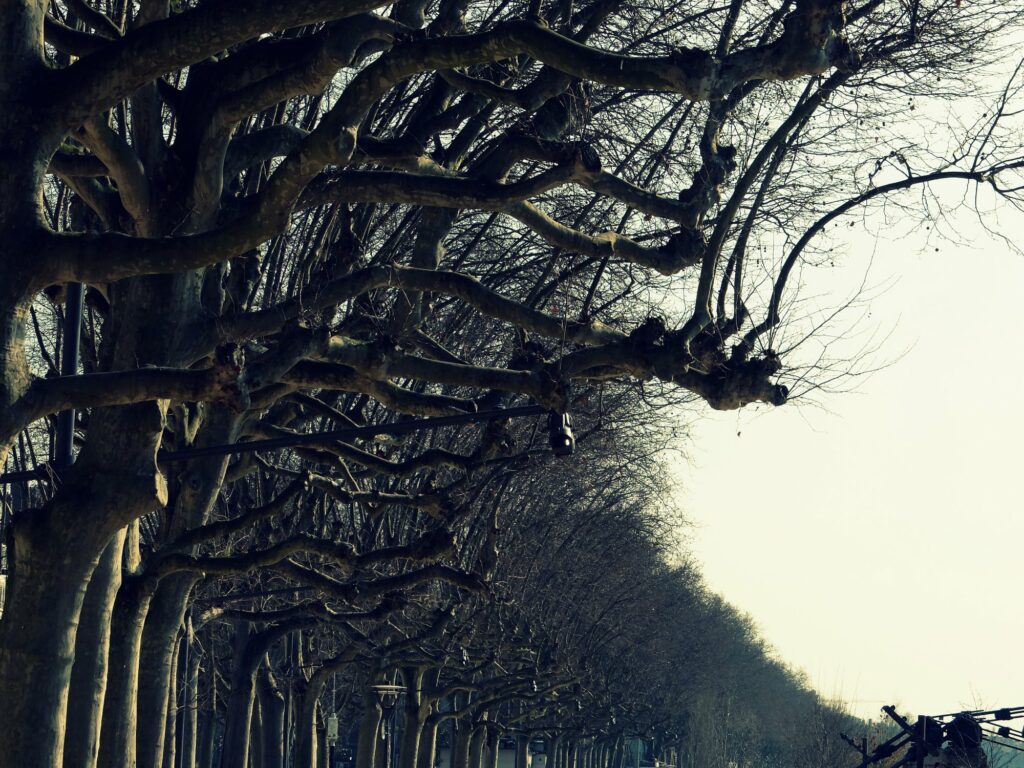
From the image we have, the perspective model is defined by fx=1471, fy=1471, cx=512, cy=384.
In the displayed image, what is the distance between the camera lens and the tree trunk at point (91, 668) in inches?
412

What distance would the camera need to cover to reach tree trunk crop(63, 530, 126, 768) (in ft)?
34.3

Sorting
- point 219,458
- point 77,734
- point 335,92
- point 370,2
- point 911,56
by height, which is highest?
point 335,92

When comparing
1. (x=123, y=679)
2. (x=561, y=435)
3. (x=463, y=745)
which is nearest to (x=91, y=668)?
(x=123, y=679)

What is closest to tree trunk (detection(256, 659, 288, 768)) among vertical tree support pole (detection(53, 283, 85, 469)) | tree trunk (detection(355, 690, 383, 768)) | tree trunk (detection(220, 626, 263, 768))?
tree trunk (detection(355, 690, 383, 768))

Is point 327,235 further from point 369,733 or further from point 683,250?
point 369,733

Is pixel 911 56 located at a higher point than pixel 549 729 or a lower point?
higher

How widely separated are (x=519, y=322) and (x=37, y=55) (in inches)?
166

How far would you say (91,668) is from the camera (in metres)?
10.6

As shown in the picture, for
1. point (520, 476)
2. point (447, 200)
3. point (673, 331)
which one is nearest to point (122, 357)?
point (447, 200)

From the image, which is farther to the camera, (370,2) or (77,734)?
(77,734)

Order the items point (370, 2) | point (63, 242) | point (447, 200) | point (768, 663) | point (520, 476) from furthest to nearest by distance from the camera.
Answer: point (768, 663) → point (520, 476) → point (447, 200) → point (63, 242) → point (370, 2)

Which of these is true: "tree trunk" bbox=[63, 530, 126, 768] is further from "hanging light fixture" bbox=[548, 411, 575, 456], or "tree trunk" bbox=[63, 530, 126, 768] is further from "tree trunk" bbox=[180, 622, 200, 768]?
"tree trunk" bbox=[180, 622, 200, 768]

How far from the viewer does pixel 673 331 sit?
1121 cm

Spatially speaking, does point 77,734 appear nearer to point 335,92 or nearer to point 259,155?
point 259,155
